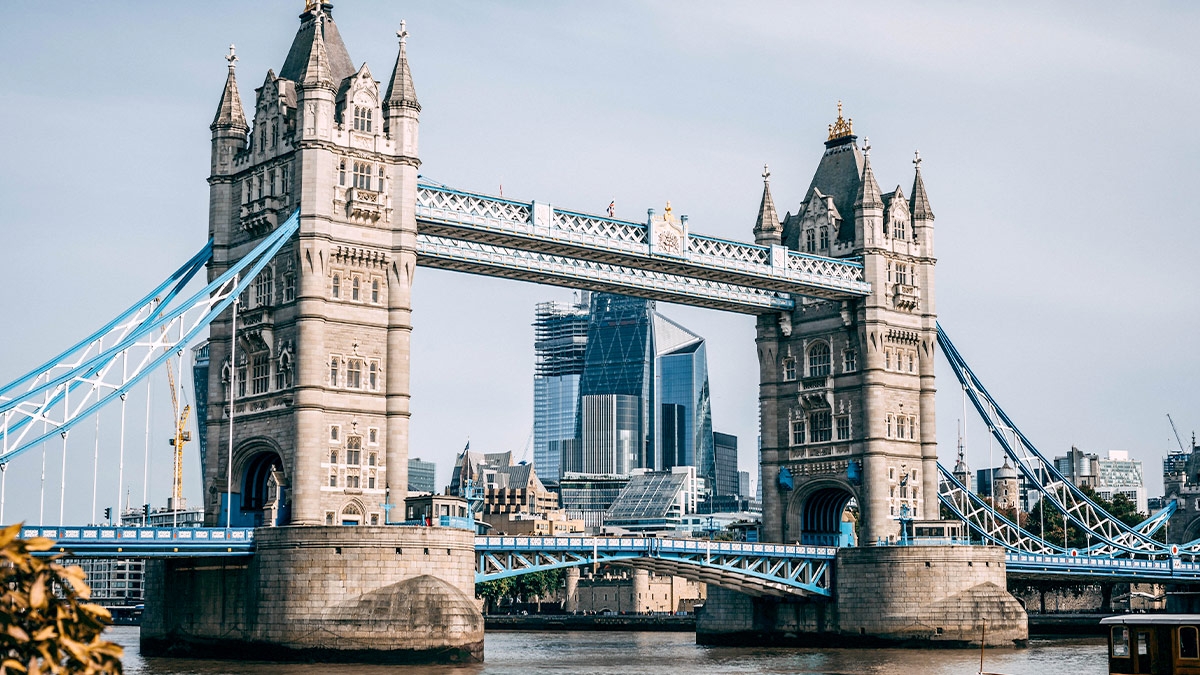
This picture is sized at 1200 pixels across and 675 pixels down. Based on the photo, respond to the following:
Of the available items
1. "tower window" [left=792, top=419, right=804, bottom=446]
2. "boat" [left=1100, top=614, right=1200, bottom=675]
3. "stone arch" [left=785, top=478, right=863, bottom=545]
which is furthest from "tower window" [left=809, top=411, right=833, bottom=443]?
"boat" [left=1100, top=614, right=1200, bottom=675]

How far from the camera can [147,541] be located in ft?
204

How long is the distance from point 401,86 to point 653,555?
26.8m

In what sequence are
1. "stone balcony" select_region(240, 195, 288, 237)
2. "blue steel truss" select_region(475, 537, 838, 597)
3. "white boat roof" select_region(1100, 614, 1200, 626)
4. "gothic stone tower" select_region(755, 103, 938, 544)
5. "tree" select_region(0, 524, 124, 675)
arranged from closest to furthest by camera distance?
"tree" select_region(0, 524, 124, 675)
"white boat roof" select_region(1100, 614, 1200, 626)
"stone balcony" select_region(240, 195, 288, 237)
"blue steel truss" select_region(475, 537, 838, 597)
"gothic stone tower" select_region(755, 103, 938, 544)

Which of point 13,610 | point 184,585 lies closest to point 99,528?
point 184,585

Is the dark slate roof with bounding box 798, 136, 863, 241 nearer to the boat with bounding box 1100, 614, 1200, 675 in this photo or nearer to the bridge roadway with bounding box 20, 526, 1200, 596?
the bridge roadway with bounding box 20, 526, 1200, 596

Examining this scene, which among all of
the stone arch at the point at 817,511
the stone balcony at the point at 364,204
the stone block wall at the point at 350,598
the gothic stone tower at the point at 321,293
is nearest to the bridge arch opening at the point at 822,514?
the stone arch at the point at 817,511

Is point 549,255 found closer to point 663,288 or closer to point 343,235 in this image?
point 663,288

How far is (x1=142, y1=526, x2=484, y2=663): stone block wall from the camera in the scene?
6347 cm

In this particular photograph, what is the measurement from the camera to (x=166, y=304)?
6962cm

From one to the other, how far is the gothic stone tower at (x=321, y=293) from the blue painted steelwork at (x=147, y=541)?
3.67 meters

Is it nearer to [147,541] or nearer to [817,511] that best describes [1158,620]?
[147,541]

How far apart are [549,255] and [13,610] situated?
2588 inches

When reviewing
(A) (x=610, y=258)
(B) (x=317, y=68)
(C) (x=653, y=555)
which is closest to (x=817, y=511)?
(C) (x=653, y=555)

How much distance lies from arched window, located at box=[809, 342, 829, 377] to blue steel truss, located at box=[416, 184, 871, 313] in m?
3.15
